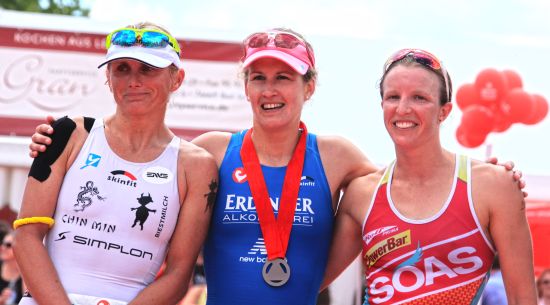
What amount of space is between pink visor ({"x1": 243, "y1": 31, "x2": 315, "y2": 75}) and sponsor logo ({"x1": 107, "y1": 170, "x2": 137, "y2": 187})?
750mm

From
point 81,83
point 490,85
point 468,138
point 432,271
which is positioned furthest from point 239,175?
point 490,85

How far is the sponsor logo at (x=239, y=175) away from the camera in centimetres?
360

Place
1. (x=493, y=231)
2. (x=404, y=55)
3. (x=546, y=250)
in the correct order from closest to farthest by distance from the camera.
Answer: (x=493, y=231)
(x=404, y=55)
(x=546, y=250)

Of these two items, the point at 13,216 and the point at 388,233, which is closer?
the point at 388,233

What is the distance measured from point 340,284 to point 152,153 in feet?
13.2

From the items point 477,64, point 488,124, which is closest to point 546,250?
point 488,124

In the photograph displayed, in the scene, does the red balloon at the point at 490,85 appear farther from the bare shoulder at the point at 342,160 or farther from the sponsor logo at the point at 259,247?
the sponsor logo at the point at 259,247

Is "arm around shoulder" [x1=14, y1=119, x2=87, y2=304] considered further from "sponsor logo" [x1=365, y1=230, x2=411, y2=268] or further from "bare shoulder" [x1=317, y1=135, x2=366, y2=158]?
"sponsor logo" [x1=365, y1=230, x2=411, y2=268]

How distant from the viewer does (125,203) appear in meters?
3.26

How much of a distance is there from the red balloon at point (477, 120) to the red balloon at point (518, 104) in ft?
0.84

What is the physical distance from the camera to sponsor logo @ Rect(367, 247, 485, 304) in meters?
3.25

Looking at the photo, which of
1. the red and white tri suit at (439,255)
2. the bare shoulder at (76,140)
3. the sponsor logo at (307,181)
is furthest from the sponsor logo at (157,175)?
the red and white tri suit at (439,255)

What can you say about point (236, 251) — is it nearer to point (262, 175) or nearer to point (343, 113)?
point (262, 175)

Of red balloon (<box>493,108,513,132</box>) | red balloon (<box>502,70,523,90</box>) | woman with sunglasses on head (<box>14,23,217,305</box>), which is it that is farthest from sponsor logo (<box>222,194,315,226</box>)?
red balloon (<box>502,70,523,90</box>)
